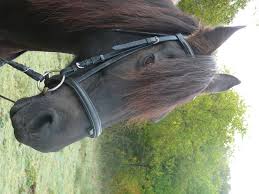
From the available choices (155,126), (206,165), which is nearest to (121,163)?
(155,126)

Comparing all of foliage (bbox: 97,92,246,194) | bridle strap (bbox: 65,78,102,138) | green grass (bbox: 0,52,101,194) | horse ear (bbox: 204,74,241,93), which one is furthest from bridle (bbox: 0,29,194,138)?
foliage (bbox: 97,92,246,194)

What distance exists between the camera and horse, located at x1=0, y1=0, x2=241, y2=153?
2.24 m

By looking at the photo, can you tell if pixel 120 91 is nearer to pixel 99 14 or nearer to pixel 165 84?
pixel 165 84

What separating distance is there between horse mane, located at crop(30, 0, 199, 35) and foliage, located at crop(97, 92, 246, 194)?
11733mm

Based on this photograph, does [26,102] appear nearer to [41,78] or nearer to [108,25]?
[41,78]

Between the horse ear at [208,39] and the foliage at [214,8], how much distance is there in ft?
40.1

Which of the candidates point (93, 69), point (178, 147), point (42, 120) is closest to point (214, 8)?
point (178, 147)

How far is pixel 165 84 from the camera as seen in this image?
237 centimetres

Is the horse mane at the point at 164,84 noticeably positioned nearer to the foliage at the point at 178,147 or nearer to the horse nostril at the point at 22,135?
the horse nostril at the point at 22,135

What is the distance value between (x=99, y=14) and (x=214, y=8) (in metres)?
13.1

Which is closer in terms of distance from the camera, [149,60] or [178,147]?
[149,60]

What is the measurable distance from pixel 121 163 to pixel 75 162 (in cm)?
458

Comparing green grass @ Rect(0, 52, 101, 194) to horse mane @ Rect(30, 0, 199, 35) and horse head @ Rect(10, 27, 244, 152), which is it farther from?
horse head @ Rect(10, 27, 244, 152)

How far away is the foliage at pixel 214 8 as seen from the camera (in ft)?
48.3
